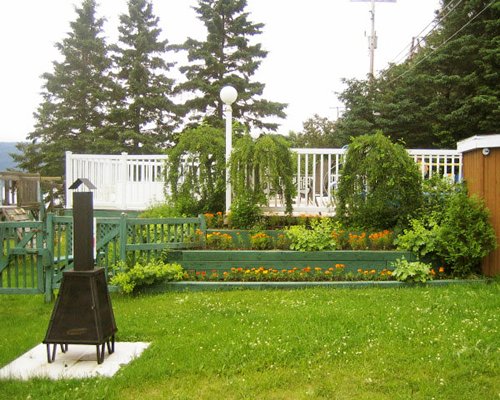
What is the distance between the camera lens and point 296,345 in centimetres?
367

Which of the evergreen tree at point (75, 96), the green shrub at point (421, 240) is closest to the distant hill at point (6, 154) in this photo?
the evergreen tree at point (75, 96)

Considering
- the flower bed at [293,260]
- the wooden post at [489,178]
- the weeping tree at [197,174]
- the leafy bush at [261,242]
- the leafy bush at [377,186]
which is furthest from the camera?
the weeping tree at [197,174]

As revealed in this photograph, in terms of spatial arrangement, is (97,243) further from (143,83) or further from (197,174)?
(143,83)

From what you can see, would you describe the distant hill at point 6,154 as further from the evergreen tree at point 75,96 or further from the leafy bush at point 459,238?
the leafy bush at point 459,238

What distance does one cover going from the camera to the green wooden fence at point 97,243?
5469 mm

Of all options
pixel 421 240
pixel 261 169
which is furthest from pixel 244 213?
pixel 421 240

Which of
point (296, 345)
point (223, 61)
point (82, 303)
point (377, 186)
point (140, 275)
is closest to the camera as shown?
point (82, 303)

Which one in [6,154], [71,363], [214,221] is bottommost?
[71,363]

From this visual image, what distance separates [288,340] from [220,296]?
1.73 meters

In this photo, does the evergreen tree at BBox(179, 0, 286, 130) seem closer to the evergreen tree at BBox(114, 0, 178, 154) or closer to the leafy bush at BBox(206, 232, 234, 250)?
the evergreen tree at BBox(114, 0, 178, 154)

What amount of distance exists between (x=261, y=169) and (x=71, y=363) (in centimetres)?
428

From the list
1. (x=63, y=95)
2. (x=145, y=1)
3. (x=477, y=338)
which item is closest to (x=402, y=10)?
(x=145, y=1)

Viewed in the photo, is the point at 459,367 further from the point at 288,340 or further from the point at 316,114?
the point at 316,114

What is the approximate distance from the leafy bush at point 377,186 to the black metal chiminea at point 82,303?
14.4ft
